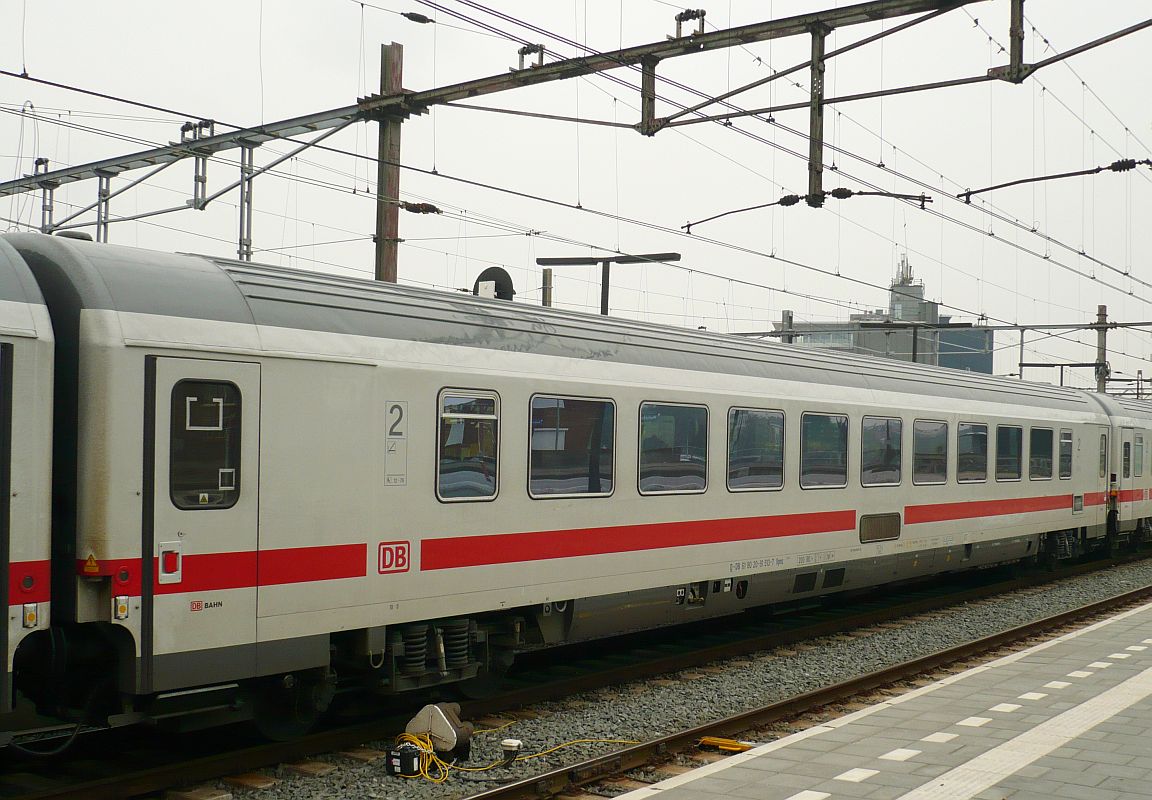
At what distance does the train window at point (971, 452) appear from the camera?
58.2 ft

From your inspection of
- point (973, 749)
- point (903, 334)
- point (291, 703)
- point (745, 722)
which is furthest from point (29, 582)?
point (903, 334)

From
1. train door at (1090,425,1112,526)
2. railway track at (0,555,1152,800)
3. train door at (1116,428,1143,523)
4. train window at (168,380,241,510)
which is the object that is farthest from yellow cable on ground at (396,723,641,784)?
train door at (1116,428,1143,523)

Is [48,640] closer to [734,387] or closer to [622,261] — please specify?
[734,387]

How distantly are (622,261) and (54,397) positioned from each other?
17406 mm

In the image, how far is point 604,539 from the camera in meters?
10.8

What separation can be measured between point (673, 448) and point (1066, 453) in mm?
12929

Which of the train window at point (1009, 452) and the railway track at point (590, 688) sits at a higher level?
the train window at point (1009, 452)

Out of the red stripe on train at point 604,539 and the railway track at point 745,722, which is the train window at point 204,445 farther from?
the railway track at point 745,722

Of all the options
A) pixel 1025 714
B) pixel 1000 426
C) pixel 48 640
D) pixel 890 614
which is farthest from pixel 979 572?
pixel 48 640

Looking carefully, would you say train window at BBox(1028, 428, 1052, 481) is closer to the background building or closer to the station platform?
the station platform

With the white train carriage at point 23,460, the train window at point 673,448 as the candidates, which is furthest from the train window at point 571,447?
the white train carriage at point 23,460

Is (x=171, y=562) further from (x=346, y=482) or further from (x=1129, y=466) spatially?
(x=1129, y=466)

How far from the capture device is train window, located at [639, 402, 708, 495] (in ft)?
37.4

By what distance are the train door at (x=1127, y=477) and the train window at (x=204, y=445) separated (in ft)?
71.4
